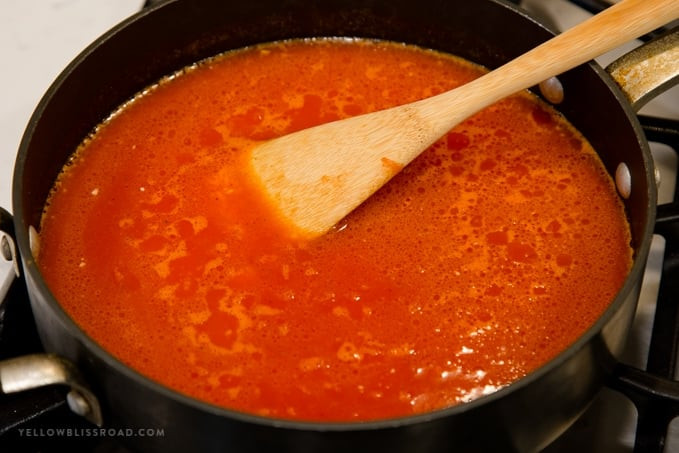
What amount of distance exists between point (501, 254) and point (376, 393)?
0.28m

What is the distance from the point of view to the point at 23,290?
1.17 metres

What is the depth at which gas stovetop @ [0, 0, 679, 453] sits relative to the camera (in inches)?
43.0

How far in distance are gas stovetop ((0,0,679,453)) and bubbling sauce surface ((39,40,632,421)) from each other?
0.09 meters

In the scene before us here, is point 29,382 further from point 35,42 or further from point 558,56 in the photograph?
point 35,42

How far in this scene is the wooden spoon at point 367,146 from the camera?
1.20 m

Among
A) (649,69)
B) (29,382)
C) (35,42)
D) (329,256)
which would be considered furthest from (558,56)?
(35,42)

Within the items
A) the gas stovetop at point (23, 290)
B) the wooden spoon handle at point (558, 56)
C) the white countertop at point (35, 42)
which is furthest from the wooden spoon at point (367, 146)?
the white countertop at point (35, 42)

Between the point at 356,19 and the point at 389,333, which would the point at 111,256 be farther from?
the point at 356,19

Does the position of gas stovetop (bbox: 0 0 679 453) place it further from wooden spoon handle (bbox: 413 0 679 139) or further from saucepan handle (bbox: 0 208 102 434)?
wooden spoon handle (bbox: 413 0 679 139)

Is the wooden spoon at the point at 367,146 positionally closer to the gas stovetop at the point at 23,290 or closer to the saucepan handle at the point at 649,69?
the saucepan handle at the point at 649,69

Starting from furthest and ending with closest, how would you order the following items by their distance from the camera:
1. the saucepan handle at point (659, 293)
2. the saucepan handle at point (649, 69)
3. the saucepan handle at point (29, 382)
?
the saucepan handle at point (649, 69) → the saucepan handle at point (659, 293) → the saucepan handle at point (29, 382)

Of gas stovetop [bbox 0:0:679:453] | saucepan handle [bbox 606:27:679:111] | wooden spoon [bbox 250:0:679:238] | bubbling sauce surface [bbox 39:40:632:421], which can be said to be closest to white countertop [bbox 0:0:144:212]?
gas stovetop [bbox 0:0:679:453]

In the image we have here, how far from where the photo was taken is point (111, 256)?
1201 millimetres

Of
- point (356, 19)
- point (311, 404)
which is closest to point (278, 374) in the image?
point (311, 404)
